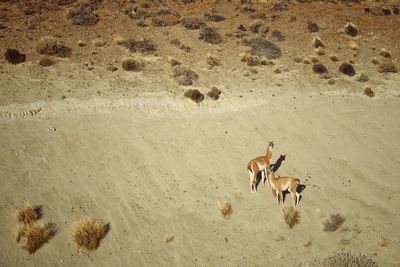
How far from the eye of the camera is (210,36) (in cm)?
2400

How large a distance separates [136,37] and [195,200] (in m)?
15.1

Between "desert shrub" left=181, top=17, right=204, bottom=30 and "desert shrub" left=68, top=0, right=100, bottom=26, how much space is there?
6.49m

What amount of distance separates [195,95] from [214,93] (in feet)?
3.49

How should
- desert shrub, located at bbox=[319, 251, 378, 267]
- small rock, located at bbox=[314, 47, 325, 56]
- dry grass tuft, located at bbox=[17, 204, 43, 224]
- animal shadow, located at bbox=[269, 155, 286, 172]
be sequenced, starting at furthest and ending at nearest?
small rock, located at bbox=[314, 47, 325, 56]
animal shadow, located at bbox=[269, 155, 286, 172]
dry grass tuft, located at bbox=[17, 204, 43, 224]
desert shrub, located at bbox=[319, 251, 378, 267]

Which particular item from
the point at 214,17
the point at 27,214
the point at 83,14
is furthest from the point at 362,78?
the point at 83,14

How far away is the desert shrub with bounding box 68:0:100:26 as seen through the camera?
24766 millimetres

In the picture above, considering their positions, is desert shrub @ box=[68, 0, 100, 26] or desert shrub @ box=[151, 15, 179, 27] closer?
desert shrub @ box=[68, 0, 100, 26]

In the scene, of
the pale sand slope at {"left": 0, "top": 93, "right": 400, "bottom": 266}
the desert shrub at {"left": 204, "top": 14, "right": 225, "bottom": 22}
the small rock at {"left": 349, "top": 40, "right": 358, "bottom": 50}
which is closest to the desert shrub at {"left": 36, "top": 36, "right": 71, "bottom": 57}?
the pale sand slope at {"left": 0, "top": 93, "right": 400, "bottom": 266}

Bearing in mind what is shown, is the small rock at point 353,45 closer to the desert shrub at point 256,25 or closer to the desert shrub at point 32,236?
the desert shrub at point 256,25

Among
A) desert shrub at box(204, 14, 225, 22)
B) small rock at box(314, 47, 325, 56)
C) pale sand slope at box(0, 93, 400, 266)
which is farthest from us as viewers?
desert shrub at box(204, 14, 225, 22)

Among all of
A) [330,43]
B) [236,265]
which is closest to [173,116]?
[236,265]

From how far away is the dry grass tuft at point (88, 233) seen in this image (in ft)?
32.4

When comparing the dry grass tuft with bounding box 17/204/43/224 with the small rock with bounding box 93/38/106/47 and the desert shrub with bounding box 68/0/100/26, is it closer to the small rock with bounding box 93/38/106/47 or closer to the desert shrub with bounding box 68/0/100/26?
the small rock with bounding box 93/38/106/47

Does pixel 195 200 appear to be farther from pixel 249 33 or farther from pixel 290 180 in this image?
pixel 249 33
